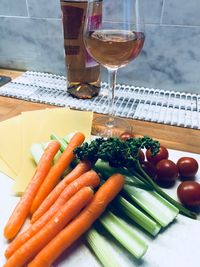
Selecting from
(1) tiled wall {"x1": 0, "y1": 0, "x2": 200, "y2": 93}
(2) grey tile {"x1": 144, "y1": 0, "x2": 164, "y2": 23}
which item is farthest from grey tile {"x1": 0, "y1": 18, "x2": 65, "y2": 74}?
(2) grey tile {"x1": 144, "y1": 0, "x2": 164, "y2": 23}

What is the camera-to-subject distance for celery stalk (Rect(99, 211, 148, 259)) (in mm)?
389

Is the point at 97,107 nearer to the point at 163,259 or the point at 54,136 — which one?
the point at 54,136

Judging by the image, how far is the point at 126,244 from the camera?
1.30 ft

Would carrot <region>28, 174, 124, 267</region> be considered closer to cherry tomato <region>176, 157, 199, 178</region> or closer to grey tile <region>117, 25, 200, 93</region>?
cherry tomato <region>176, 157, 199, 178</region>

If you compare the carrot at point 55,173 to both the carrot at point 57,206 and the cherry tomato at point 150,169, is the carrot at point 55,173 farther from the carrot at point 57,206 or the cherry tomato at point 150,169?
the cherry tomato at point 150,169

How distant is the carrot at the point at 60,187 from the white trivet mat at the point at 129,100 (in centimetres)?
29

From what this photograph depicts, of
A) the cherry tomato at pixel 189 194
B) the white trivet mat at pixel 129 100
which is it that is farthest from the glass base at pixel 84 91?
the cherry tomato at pixel 189 194

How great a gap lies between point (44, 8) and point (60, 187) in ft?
2.28

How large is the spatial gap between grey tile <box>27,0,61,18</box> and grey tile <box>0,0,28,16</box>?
27 mm

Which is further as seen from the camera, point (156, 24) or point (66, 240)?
point (156, 24)

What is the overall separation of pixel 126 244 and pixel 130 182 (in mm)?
121

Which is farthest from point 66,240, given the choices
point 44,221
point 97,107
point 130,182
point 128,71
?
point 128,71

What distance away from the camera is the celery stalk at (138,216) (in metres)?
0.42

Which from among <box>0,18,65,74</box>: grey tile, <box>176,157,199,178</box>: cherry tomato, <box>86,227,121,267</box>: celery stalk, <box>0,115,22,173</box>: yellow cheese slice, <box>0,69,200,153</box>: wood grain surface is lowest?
<box>86,227,121,267</box>: celery stalk
